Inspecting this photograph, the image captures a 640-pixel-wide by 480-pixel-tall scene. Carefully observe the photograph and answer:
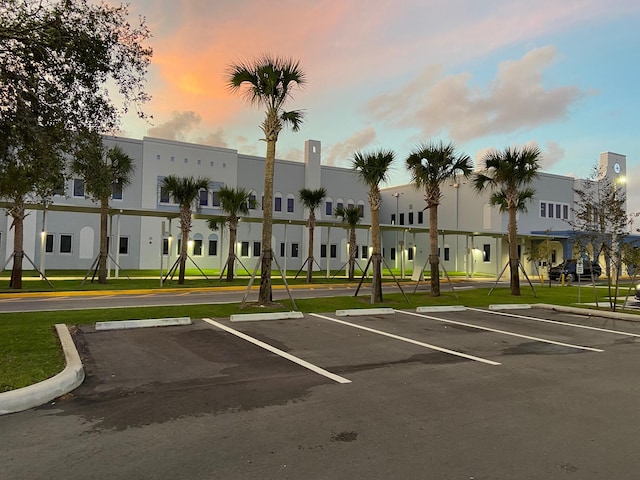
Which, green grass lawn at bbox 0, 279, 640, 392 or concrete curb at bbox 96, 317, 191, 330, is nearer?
green grass lawn at bbox 0, 279, 640, 392

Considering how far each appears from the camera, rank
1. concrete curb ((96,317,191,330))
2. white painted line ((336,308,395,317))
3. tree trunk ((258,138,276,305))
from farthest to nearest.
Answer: tree trunk ((258,138,276,305))
white painted line ((336,308,395,317))
concrete curb ((96,317,191,330))

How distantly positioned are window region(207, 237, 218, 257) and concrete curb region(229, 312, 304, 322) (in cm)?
3227

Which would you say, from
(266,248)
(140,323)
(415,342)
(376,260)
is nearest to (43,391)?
(140,323)

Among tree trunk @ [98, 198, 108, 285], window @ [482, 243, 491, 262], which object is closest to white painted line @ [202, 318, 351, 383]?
tree trunk @ [98, 198, 108, 285]

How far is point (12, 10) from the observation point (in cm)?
852

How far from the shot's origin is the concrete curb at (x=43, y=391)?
5.42 meters

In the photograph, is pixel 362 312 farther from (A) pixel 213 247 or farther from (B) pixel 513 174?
(A) pixel 213 247

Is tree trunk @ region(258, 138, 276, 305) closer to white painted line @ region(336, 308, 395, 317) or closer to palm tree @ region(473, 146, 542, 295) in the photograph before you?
white painted line @ region(336, 308, 395, 317)

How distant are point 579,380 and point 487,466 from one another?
4.03 meters

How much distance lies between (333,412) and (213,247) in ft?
133

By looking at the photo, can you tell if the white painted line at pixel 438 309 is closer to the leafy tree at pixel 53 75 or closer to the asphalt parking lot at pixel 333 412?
the asphalt parking lot at pixel 333 412

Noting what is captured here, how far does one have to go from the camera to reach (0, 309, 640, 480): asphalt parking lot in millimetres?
4066

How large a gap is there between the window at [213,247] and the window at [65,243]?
1146 cm

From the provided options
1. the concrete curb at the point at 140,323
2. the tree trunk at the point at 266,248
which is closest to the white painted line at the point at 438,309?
the tree trunk at the point at 266,248
